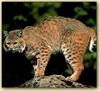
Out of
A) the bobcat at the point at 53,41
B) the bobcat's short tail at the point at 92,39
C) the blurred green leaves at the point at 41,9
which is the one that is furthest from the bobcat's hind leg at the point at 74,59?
the blurred green leaves at the point at 41,9

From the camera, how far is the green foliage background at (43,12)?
2.42 metres

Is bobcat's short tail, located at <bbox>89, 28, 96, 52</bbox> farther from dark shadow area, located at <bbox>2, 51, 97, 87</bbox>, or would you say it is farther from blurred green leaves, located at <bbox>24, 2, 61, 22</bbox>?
blurred green leaves, located at <bbox>24, 2, 61, 22</bbox>

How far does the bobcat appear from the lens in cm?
242

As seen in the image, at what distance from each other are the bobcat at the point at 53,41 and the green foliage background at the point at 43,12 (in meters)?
0.04

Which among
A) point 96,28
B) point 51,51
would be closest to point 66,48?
point 51,51

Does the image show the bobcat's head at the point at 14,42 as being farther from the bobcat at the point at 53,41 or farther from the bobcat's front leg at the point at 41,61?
the bobcat's front leg at the point at 41,61

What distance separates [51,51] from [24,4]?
1.44 ft

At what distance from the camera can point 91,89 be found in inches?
94.7

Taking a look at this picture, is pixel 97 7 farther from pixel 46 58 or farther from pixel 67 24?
pixel 46 58

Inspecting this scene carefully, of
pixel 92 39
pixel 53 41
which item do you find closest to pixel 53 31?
pixel 53 41

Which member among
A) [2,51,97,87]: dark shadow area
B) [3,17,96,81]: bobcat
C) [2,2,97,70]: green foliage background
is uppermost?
[2,2,97,70]: green foliage background

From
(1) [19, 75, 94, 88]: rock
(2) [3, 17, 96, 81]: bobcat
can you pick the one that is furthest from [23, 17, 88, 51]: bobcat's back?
(1) [19, 75, 94, 88]: rock

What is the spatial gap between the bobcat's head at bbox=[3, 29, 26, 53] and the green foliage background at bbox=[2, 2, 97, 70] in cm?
5

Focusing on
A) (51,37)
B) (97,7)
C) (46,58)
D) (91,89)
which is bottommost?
(91,89)
